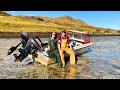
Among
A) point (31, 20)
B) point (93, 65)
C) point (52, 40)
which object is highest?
point (52, 40)

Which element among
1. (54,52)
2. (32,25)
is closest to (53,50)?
(54,52)

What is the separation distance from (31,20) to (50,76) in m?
96.4

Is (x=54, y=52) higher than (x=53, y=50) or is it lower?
lower

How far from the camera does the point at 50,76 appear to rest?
14297 mm

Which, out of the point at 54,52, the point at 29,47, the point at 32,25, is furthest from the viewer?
the point at 32,25

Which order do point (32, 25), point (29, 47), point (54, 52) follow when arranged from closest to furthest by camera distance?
1. point (54, 52)
2. point (29, 47)
3. point (32, 25)

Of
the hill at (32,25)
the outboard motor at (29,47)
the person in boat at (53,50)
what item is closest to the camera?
the person in boat at (53,50)

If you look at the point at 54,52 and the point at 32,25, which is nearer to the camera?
the point at 54,52

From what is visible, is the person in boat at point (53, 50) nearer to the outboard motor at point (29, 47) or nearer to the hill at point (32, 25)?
the outboard motor at point (29, 47)

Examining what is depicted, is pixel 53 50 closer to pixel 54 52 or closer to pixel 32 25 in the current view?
pixel 54 52

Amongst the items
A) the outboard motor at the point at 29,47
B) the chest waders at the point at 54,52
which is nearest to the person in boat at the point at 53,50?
the chest waders at the point at 54,52
